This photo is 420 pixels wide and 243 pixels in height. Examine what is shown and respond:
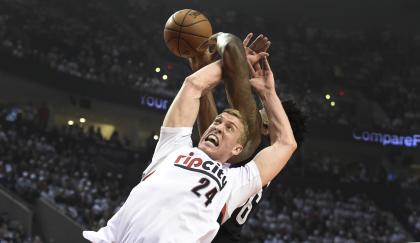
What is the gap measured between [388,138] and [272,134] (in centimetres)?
2136

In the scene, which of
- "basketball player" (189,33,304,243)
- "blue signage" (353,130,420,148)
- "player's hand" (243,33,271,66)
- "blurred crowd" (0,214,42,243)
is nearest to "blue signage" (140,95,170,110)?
"blue signage" (353,130,420,148)

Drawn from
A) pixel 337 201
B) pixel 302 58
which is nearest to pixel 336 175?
pixel 337 201

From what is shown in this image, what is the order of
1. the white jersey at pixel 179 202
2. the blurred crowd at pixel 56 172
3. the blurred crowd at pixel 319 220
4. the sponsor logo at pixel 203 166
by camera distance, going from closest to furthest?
1. the white jersey at pixel 179 202
2. the sponsor logo at pixel 203 166
3. the blurred crowd at pixel 56 172
4. the blurred crowd at pixel 319 220

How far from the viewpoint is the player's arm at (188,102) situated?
10.6 feet

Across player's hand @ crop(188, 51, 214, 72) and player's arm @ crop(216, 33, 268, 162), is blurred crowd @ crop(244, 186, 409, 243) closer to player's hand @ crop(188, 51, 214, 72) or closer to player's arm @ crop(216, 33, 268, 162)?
player's hand @ crop(188, 51, 214, 72)

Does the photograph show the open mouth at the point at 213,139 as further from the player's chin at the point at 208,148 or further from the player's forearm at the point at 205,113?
the player's forearm at the point at 205,113

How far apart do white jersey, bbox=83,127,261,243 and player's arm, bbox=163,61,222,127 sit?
0.58 ft

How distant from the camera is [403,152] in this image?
2467 centimetres

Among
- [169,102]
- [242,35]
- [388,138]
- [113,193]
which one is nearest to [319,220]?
[113,193]

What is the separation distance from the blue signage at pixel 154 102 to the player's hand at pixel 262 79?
18.0m

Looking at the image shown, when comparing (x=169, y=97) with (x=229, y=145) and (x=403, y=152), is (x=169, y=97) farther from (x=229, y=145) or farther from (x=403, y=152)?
(x=229, y=145)

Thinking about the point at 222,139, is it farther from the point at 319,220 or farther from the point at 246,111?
the point at 319,220

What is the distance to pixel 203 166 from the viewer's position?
298 cm

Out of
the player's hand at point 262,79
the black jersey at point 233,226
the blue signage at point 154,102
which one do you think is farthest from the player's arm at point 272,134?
the blue signage at point 154,102
